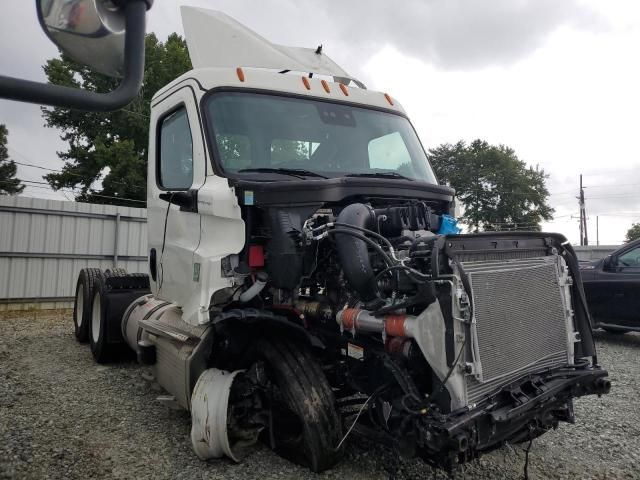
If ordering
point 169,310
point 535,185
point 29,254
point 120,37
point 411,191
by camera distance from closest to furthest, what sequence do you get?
point 120,37, point 411,191, point 169,310, point 29,254, point 535,185

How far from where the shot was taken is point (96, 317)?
6707 millimetres

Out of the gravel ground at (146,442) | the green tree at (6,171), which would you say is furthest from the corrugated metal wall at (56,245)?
the green tree at (6,171)

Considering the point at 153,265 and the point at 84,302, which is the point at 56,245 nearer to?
the point at 84,302

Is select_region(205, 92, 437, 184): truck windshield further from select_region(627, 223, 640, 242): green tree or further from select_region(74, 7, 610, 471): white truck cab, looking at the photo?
select_region(627, 223, 640, 242): green tree

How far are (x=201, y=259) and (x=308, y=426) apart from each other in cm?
142

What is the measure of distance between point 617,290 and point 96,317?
7.83 meters

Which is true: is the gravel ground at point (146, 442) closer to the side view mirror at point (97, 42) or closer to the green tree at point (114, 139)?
the side view mirror at point (97, 42)

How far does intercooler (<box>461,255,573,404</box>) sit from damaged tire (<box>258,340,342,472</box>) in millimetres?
925

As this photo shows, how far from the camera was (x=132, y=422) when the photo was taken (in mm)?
4340

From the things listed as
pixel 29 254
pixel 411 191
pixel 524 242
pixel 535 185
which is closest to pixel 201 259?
pixel 411 191

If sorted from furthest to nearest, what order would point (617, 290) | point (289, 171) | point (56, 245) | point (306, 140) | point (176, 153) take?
point (56, 245)
point (617, 290)
point (176, 153)
point (306, 140)
point (289, 171)

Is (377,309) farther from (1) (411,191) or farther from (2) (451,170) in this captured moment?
(2) (451,170)

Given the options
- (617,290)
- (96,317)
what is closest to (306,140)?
(96,317)

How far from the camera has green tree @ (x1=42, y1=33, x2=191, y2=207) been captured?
80.0ft
